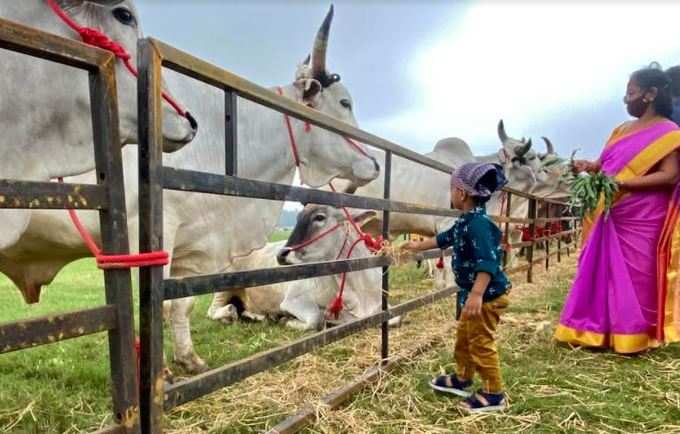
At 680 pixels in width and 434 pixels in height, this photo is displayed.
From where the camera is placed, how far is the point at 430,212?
11.4 ft

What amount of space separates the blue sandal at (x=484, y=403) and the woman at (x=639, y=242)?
4.82 feet

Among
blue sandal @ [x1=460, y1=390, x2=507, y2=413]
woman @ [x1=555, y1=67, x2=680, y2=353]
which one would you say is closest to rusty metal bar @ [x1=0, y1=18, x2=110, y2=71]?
blue sandal @ [x1=460, y1=390, x2=507, y2=413]

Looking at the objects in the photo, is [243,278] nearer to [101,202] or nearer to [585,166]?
[101,202]

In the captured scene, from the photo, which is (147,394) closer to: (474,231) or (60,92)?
(60,92)

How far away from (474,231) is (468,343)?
57 cm

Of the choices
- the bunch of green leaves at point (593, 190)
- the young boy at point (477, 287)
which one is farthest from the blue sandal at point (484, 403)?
the bunch of green leaves at point (593, 190)

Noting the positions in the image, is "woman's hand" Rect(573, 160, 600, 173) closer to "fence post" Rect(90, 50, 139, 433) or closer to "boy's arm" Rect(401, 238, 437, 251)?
"boy's arm" Rect(401, 238, 437, 251)

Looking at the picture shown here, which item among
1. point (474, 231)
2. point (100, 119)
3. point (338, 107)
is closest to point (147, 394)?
point (100, 119)

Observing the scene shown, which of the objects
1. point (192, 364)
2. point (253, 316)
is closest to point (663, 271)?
point (192, 364)

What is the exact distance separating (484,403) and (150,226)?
173 cm

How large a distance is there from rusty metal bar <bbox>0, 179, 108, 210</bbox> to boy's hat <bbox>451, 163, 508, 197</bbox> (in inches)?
68.1

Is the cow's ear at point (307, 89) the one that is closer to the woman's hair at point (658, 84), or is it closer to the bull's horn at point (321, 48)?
the bull's horn at point (321, 48)

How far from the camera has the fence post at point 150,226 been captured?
143 cm

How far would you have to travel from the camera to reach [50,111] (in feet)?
6.49
